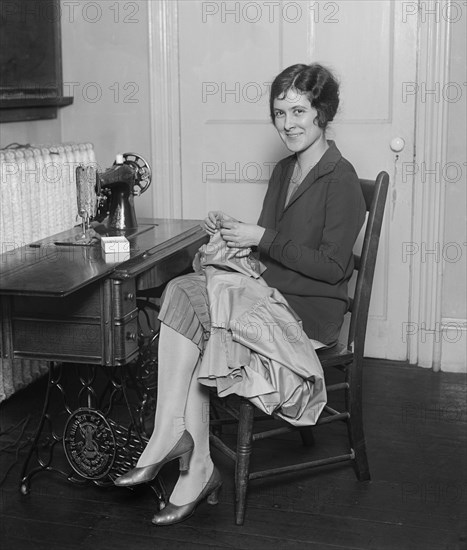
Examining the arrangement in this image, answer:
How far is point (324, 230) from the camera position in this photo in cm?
277

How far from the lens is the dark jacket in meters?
2.74

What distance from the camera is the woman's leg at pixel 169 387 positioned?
8.40 ft

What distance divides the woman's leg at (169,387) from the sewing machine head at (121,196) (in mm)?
692

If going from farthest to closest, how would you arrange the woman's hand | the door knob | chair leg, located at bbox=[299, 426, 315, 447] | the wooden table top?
the door knob, chair leg, located at bbox=[299, 426, 315, 447], the woman's hand, the wooden table top

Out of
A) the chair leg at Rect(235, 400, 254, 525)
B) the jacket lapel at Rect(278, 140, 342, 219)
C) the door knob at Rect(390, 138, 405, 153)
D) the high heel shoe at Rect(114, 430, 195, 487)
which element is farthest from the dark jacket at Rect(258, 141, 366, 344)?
the door knob at Rect(390, 138, 405, 153)

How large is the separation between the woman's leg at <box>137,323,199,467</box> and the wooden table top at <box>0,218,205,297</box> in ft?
0.79

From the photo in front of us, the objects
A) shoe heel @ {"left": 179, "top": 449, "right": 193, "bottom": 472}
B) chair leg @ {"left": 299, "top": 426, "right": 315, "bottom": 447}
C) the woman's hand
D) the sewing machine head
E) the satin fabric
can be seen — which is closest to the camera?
the satin fabric

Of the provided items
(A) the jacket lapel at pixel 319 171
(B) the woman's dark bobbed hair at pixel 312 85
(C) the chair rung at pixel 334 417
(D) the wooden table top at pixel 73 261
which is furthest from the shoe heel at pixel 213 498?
(B) the woman's dark bobbed hair at pixel 312 85

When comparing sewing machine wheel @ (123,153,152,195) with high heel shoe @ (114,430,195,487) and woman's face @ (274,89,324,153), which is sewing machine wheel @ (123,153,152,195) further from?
high heel shoe @ (114,430,195,487)

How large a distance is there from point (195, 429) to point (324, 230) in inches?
29.2

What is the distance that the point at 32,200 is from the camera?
11.5ft

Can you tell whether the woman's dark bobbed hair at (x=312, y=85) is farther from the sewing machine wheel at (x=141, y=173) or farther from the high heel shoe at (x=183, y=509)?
the high heel shoe at (x=183, y=509)

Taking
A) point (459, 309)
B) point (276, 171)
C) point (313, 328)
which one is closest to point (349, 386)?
point (313, 328)

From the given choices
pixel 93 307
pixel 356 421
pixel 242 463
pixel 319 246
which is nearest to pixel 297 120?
pixel 319 246
